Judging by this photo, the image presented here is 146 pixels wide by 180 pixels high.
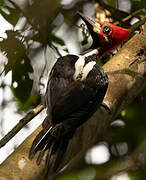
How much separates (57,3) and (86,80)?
109cm

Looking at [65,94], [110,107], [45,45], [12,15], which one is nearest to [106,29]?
[45,45]

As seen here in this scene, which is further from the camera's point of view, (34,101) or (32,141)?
(34,101)

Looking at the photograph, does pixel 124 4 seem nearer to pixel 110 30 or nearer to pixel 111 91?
pixel 110 30

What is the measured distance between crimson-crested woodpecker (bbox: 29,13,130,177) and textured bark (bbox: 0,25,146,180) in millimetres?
71

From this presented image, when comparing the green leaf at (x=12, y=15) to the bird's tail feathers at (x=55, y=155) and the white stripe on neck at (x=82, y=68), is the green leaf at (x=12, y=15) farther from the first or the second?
the bird's tail feathers at (x=55, y=155)

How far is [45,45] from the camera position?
11.8 ft

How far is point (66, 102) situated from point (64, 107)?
→ 0.11ft

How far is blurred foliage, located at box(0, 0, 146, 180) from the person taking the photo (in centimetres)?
318

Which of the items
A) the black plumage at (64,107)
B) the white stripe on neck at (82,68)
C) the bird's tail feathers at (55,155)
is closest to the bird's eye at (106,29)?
the white stripe on neck at (82,68)

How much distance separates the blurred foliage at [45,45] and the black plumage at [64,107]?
546 mm

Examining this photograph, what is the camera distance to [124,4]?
4180 mm

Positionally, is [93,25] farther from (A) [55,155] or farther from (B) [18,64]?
(A) [55,155]

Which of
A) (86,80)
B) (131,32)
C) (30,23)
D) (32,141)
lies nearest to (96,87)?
(86,80)

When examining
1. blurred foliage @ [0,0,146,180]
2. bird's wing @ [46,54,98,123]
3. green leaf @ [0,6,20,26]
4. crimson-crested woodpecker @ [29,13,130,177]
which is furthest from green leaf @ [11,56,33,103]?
bird's wing @ [46,54,98,123]
